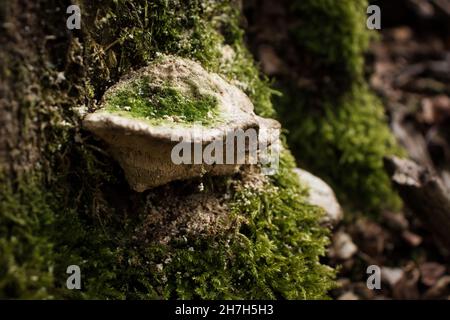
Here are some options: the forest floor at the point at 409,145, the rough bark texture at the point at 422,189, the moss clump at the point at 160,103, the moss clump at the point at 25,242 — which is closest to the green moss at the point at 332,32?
the forest floor at the point at 409,145

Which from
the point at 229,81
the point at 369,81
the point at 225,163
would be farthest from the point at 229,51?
the point at 369,81

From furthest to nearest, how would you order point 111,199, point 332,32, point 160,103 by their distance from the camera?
point 332,32 → point 111,199 → point 160,103

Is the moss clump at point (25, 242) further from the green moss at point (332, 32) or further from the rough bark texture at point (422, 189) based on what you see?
the green moss at point (332, 32)

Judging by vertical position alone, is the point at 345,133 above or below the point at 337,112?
below

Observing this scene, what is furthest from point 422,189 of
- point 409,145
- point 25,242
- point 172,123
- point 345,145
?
point 25,242

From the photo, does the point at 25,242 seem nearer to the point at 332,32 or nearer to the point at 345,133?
the point at 345,133

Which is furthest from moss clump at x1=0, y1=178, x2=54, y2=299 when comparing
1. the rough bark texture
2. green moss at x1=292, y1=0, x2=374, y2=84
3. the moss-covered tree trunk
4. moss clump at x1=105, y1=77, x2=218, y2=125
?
green moss at x1=292, y1=0, x2=374, y2=84

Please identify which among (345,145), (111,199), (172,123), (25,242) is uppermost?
(345,145)
